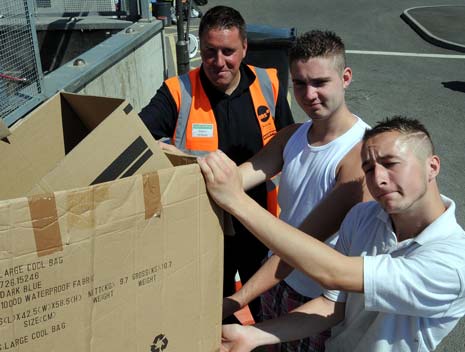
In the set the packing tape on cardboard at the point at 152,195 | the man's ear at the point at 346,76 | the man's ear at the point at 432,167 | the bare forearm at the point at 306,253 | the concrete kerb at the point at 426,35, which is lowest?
the concrete kerb at the point at 426,35

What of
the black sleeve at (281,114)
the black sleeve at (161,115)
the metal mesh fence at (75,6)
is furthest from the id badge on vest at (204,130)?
the metal mesh fence at (75,6)

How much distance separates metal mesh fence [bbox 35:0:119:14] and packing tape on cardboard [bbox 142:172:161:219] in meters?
5.30

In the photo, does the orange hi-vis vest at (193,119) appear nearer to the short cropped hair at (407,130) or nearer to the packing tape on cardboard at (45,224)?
the short cropped hair at (407,130)

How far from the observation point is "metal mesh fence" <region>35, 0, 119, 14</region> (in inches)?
233

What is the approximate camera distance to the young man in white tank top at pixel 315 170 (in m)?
1.82

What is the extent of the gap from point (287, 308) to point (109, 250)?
1.14 m

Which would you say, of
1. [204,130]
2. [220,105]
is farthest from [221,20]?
[204,130]

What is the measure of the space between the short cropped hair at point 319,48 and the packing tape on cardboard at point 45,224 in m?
1.23

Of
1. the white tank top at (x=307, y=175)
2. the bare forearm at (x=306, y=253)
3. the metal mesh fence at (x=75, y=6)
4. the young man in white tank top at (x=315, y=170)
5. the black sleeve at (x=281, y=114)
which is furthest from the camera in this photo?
the metal mesh fence at (x=75, y=6)

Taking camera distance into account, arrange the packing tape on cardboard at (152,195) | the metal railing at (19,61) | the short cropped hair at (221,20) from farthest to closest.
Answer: the metal railing at (19,61) < the short cropped hair at (221,20) < the packing tape on cardboard at (152,195)

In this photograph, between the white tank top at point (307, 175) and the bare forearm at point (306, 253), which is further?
the white tank top at point (307, 175)

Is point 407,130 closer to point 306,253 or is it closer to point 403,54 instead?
point 306,253

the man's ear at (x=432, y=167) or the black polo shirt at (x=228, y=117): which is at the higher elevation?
the man's ear at (x=432, y=167)

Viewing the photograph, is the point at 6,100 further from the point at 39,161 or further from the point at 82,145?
the point at 82,145
